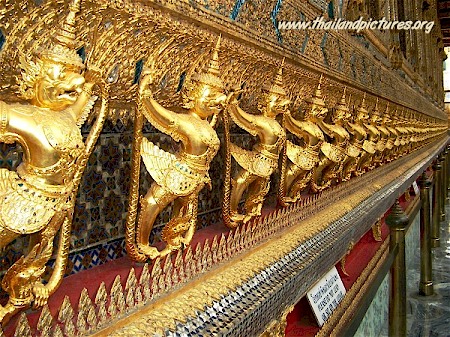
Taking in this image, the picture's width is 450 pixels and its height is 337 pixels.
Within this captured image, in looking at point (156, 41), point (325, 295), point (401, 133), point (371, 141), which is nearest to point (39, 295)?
point (156, 41)

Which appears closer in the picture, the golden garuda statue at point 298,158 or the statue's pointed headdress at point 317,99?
the golden garuda statue at point 298,158

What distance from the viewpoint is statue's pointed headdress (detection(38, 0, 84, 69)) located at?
0.64 metres

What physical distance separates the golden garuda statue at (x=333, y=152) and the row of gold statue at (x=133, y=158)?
19cm

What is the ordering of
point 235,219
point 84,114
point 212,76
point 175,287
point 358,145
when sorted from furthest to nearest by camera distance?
point 358,145 < point 235,219 < point 212,76 < point 175,287 < point 84,114

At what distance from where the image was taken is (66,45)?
0.66 meters

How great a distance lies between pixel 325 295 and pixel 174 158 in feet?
2.79

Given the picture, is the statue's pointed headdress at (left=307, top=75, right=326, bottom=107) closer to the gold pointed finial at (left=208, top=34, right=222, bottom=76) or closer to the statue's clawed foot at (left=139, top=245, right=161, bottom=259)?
the gold pointed finial at (left=208, top=34, right=222, bottom=76)

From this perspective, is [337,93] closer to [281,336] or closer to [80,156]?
[281,336]

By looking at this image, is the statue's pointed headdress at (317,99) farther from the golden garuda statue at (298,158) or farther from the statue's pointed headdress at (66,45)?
the statue's pointed headdress at (66,45)

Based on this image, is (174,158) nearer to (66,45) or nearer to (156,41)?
(156,41)

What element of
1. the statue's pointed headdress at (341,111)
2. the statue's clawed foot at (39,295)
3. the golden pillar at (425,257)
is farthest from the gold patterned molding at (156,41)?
the golden pillar at (425,257)

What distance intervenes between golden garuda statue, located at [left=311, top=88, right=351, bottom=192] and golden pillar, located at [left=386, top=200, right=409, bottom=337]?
0.27 m

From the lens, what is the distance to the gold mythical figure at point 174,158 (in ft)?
2.93

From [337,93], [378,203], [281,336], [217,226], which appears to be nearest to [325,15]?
[337,93]
